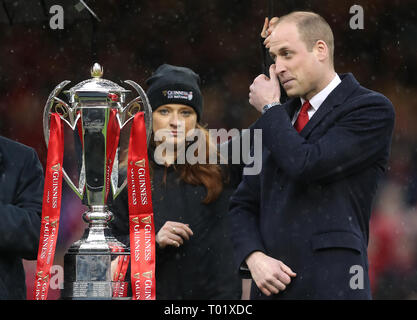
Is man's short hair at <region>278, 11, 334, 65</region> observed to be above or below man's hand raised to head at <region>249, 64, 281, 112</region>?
above

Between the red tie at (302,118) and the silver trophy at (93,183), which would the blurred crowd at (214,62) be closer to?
the red tie at (302,118)

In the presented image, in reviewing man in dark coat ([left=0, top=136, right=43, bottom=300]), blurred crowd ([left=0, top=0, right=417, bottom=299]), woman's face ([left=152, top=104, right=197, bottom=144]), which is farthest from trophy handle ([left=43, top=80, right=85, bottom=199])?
blurred crowd ([left=0, top=0, right=417, bottom=299])

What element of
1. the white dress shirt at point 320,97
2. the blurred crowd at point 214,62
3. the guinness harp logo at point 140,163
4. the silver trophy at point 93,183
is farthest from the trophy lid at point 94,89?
the blurred crowd at point 214,62

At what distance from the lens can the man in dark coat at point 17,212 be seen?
2.01 metres

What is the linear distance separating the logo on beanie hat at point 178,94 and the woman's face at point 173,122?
3 cm

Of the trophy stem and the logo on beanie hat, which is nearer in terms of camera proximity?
the trophy stem

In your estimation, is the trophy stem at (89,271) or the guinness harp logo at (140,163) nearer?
the trophy stem at (89,271)

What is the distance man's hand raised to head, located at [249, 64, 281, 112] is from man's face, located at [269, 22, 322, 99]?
0.02 m

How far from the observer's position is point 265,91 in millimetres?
1890

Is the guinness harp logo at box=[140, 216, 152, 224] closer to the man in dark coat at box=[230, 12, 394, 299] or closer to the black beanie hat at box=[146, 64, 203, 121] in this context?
the man in dark coat at box=[230, 12, 394, 299]

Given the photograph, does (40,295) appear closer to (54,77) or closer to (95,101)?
(95,101)

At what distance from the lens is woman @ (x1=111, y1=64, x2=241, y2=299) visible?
2.36 m

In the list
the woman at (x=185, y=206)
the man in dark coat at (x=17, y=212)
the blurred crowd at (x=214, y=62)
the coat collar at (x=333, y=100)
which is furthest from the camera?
the blurred crowd at (x=214, y=62)

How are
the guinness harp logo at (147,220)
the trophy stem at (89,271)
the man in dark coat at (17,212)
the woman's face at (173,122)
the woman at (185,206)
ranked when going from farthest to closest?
the woman's face at (173,122) → the woman at (185,206) → the man in dark coat at (17,212) → the guinness harp logo at (147,220) → the trophy stem at (89,271)
